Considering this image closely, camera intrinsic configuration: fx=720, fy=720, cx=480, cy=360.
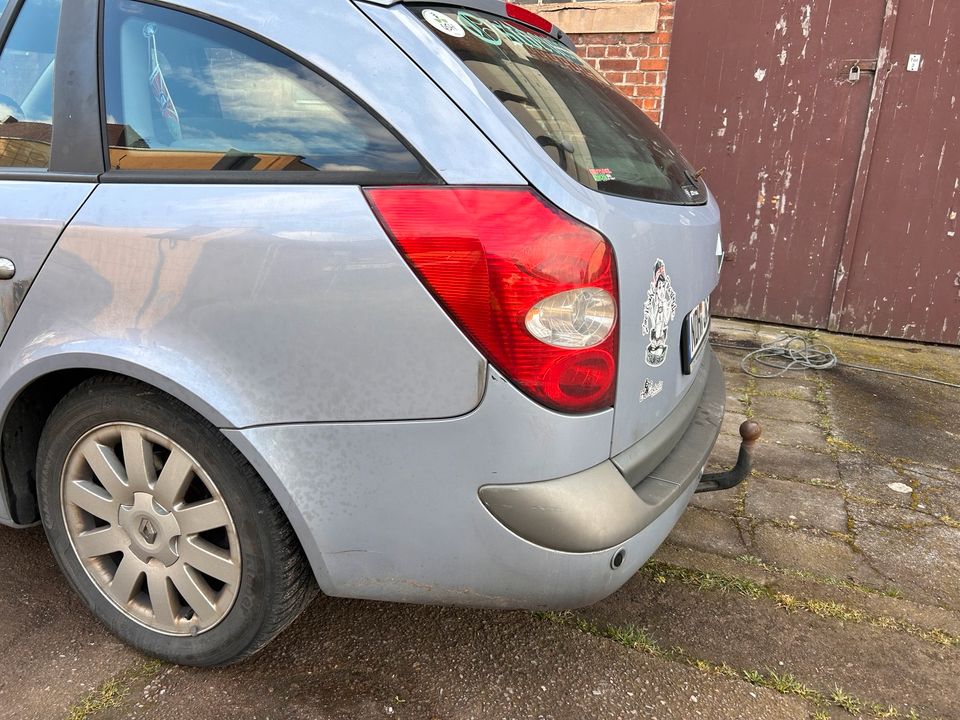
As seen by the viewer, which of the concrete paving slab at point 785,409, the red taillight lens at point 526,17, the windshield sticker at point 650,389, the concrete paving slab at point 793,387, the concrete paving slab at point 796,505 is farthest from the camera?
the concrete paving slab at point 793,387

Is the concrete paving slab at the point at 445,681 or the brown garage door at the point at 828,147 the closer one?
the concrete paving slab at the point at 445,681

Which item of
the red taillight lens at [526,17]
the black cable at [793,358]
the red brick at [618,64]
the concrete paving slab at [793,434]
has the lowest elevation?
the black cable at [793,358]

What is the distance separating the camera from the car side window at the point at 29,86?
5.88ft

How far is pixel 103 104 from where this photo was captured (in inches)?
67.1

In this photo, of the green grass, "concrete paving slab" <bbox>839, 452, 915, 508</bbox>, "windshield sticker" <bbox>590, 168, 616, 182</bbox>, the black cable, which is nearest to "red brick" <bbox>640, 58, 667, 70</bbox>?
the black cable

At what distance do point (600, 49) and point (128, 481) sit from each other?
4.92 meters

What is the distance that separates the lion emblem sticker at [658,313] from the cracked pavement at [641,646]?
2.88 feet

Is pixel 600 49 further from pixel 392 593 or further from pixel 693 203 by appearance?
pixel 392 593

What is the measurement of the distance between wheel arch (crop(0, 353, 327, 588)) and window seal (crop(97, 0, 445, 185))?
0.42 m

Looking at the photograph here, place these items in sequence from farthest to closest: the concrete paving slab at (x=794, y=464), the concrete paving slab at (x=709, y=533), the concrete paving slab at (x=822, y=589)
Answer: the concrete paving slab at (x=794, y=464)
the concrete paving slab at (x=709, y=533)
the concrete paving slab at (x=822, y=589)

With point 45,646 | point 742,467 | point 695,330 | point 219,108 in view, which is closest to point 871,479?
point 742,467

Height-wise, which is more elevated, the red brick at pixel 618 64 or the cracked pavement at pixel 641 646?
the red brick at pixel 618 64

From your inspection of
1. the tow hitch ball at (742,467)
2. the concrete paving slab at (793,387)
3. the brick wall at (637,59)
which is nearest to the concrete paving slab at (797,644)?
the tow hitch ball at (742,467)

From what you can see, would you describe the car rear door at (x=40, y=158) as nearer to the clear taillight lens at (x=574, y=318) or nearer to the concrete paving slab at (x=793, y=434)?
the clear taillight lens at (x=574, y=318)
